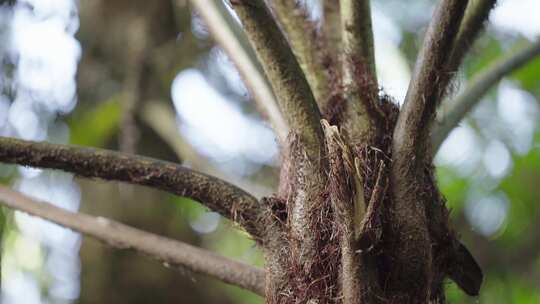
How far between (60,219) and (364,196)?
0.62 meters

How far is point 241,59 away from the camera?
1.04m

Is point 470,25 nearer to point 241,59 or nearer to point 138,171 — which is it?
point 241,59

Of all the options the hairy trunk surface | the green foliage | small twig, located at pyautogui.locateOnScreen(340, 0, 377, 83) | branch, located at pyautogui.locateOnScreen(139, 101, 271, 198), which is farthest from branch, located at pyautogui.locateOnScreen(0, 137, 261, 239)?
the green foliage

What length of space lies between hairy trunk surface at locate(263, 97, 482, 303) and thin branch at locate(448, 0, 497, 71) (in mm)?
137

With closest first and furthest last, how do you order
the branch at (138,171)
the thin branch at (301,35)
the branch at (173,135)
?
1. the branch at (138,171)
2. the thin branch at (301,35)
3. the branch at (173,135)

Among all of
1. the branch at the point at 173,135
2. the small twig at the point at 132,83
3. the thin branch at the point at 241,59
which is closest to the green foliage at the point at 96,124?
the small twig at the point at 132,83

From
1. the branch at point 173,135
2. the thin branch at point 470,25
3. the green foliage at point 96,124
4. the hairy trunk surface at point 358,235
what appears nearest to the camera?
the hairy trunk surface at point 358,235

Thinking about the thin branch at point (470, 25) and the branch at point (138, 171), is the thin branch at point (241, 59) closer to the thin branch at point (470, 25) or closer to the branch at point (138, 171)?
the branch at point (138, 171)

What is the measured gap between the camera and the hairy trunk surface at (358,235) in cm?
69

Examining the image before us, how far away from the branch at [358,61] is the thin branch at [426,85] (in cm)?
12

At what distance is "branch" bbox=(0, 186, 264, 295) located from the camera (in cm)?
95

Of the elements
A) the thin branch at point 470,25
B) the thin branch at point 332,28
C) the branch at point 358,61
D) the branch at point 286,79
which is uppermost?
the thin branch at point 332,28

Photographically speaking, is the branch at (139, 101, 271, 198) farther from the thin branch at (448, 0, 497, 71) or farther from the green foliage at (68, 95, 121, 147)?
the thin branch at (448, 0, 497, 71)

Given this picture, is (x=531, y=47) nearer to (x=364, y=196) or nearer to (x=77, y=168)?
(x=364, y=196)
